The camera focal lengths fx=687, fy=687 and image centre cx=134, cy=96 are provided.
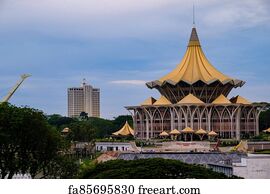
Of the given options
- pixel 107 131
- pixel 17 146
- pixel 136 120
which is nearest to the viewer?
pixel 17 146

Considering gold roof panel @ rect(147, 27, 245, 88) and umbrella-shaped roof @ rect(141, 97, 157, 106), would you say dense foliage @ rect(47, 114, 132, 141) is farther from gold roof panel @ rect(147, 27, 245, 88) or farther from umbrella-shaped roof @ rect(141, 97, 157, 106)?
gold roof panel @ rect(147, 27, 245, 88)

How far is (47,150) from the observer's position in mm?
21547

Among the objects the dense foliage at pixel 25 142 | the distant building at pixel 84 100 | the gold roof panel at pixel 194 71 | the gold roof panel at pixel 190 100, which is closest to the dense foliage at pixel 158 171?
the dense foliage at pixel 25 142

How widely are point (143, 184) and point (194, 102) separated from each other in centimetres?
3543

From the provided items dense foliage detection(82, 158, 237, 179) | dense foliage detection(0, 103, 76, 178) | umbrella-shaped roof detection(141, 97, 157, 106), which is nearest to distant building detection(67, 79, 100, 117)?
umbrella-shaped roof detection(141, 97, 157, 106)

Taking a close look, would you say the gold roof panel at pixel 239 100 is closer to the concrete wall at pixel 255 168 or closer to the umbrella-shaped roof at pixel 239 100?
the umbrella-shaped roof at pixel 239 100

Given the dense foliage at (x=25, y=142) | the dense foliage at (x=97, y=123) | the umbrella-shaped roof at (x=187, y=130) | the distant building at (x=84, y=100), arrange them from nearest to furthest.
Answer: the dense foliage at (x=25, y=142) < the umbrella-shaped roof at (x=187, y=130) < the dense foliage at (x=97, y=123) < the distant building at (x=84, y=100)

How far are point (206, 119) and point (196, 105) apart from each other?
4.29 feet

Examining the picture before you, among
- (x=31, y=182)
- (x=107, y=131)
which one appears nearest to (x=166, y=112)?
(x=107, y=131)

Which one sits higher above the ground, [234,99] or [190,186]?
[234,99]

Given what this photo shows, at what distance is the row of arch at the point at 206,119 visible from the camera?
45344 millimetres

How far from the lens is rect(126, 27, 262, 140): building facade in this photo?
45438 millimetres

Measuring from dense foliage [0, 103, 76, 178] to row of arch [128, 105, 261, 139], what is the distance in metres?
24.1

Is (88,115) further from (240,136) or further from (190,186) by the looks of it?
(190,186)
